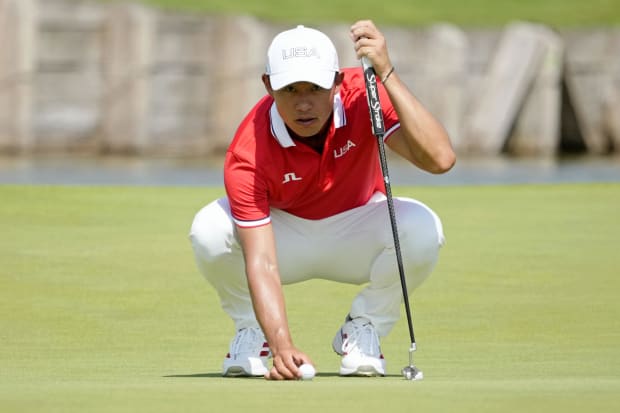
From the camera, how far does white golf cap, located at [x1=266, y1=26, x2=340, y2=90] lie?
193 inches

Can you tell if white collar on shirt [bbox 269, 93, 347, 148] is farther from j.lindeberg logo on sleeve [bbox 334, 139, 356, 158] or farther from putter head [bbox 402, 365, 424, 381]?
putter head [bbox 402, 365, 424, 381]

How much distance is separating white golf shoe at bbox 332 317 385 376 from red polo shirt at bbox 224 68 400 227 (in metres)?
0.47

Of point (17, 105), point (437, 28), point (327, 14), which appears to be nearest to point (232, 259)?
point (17, 105)

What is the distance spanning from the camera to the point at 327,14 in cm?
2555

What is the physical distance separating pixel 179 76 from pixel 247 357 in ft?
50.7

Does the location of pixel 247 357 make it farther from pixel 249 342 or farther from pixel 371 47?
pixel 371 47

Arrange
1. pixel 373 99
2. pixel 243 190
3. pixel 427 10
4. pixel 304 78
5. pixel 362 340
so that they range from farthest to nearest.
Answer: pixel 427 10
pixel 362 340
pixel 243 190
pixel 373 99
pixel 304 78

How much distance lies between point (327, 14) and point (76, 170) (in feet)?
26.3

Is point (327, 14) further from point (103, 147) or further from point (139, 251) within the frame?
point (139, 251)

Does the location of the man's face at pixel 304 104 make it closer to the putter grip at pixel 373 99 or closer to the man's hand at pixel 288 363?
the putter grip at pixel 373 99

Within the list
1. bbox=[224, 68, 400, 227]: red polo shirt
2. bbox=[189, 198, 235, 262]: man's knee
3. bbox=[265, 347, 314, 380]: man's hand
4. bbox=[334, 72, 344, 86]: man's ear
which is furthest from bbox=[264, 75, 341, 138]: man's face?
bbox=[265, 347, 314, 380]: man's hand

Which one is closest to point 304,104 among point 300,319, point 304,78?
point 304,78

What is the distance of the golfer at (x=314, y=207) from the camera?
16.4 feet

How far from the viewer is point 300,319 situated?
21.7 feet
